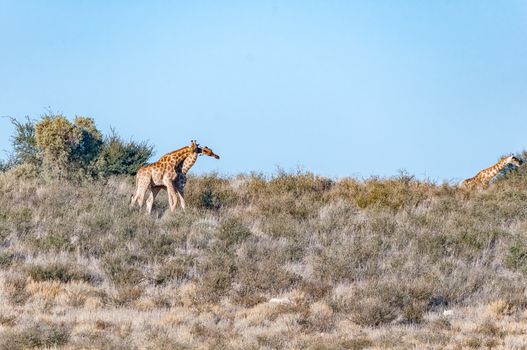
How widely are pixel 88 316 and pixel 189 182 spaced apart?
1220 cm

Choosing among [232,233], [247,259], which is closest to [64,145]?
[232,233]

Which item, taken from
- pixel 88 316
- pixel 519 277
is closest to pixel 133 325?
pixel 88 316

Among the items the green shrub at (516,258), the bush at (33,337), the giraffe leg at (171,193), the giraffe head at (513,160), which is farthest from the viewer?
the giraffe head at (513,160)

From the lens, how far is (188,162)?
2417 centimetres

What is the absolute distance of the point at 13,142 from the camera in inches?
1138

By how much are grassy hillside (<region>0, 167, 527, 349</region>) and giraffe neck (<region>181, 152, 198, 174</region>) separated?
3.01 ft

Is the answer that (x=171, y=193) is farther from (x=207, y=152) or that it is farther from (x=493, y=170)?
(x=493, y=170)

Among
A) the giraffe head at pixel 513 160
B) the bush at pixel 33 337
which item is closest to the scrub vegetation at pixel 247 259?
the bush at pixel 33 337

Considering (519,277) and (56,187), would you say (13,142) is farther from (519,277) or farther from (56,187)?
(519,277)

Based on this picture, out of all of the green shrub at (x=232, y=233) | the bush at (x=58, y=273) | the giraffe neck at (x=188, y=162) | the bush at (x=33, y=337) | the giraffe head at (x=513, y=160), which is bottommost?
the bush at (x=33, y=337)

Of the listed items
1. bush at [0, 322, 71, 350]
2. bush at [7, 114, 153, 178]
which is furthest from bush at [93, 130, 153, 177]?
bush at [0, 322, 71, 350]

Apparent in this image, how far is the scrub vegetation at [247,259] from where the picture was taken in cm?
1443

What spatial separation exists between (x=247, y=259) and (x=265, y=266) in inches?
50.9

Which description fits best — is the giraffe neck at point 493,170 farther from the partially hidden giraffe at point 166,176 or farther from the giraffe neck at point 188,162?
the partially hidden giraffe at point 166,176
